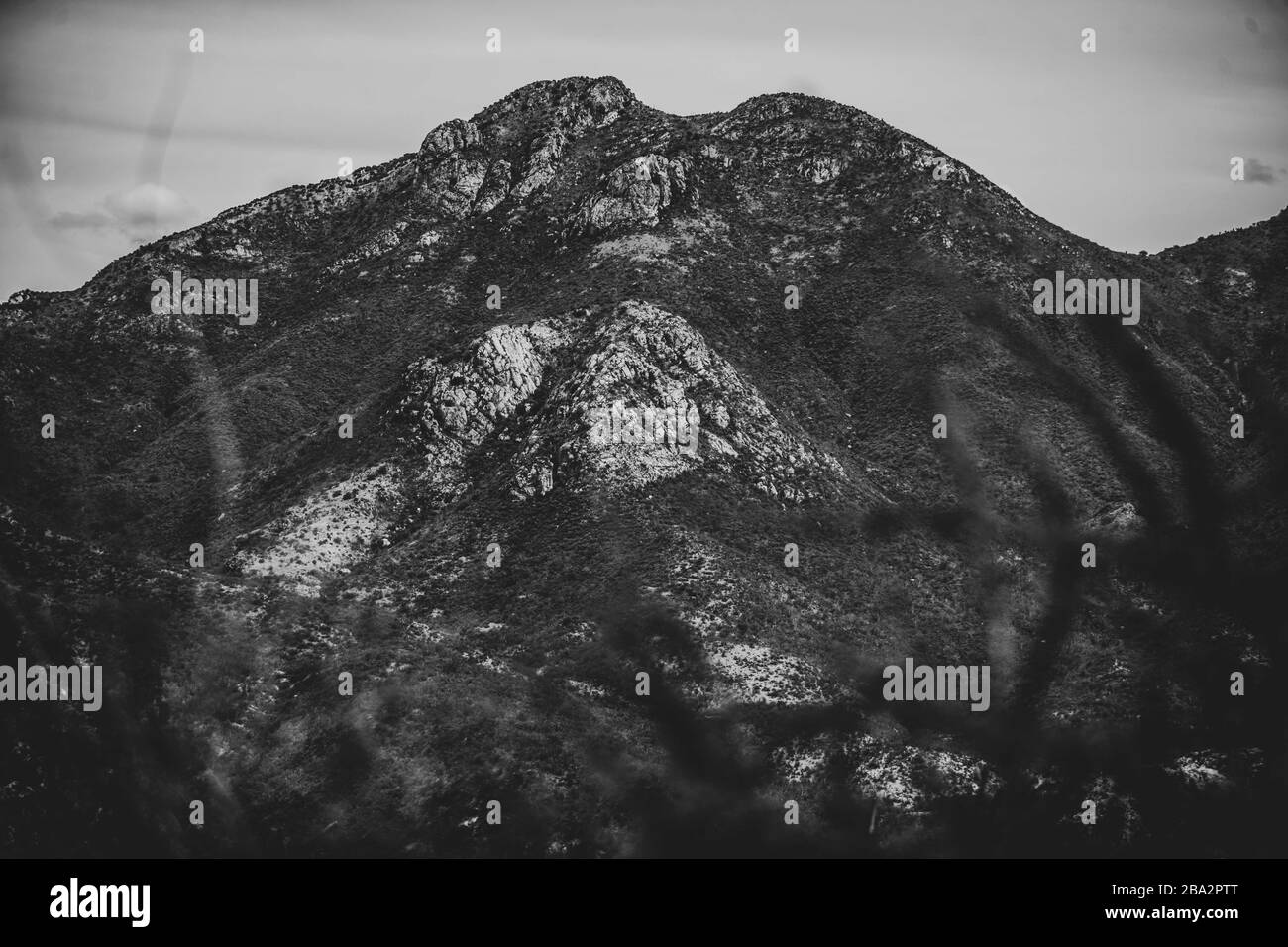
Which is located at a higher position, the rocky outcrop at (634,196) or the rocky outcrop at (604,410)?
the rocky outcrop at (634,196)

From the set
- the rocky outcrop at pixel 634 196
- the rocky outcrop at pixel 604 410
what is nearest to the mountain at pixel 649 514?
the rocky outcrop at pixel 604 410

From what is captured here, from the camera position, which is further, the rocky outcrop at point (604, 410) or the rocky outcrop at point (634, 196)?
the rocky outcrop at point (634, 196)

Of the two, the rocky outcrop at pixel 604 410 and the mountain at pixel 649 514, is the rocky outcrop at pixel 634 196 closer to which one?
the mountain at pixel 649 514

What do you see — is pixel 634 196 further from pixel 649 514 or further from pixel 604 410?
pixel 649 514

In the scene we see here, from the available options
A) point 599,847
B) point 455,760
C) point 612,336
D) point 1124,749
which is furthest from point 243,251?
point 1124,749

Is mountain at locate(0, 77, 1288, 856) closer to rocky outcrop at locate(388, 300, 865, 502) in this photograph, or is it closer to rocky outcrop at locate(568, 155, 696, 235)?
rocky outcrop at locate(388, 300, 865, 502)

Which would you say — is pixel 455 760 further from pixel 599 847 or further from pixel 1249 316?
pixel 1249 316

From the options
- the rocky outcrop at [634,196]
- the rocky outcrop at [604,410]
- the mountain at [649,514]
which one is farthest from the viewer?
the rocky outcrop at [634,196]

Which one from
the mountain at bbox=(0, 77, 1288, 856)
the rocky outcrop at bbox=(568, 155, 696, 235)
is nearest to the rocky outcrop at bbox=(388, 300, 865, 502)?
the mountain at bbox=(0, 77, 1288, 856)
